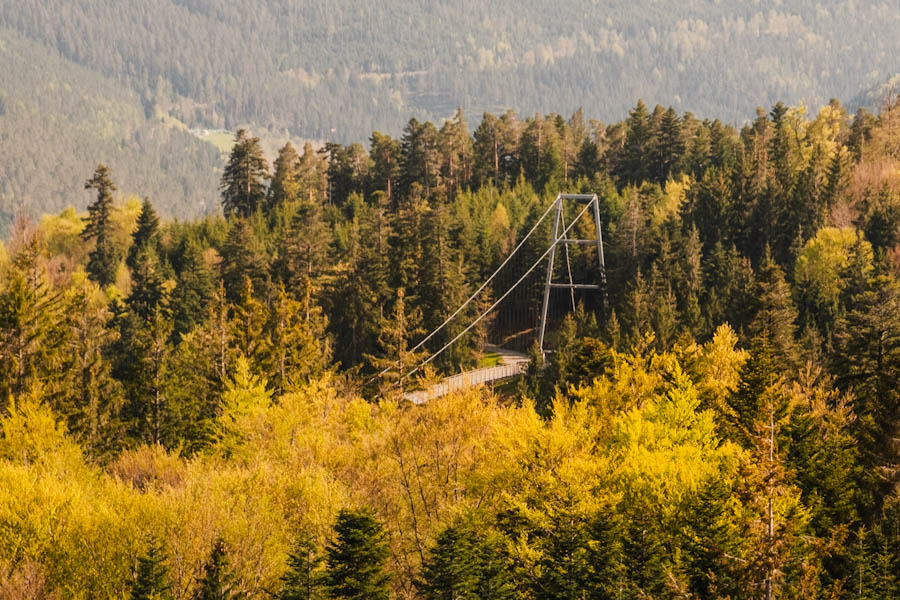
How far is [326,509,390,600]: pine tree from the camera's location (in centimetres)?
3728

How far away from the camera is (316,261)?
87.1 metres

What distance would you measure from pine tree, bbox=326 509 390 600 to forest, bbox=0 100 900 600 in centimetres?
11

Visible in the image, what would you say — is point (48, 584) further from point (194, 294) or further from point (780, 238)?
point (780, 238)

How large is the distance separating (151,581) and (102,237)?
82.9 meters

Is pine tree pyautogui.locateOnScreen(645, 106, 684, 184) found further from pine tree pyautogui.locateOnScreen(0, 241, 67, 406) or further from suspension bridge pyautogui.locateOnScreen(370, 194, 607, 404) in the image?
pine tree pyautogui.locateOnScreen(0, 241, 67, 406)

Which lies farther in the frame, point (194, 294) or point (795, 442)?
point (194, 294)

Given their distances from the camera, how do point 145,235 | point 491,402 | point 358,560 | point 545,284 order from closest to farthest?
point 358,560, point 491,402, point 545,284, point 145,235

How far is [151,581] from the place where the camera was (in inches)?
1394

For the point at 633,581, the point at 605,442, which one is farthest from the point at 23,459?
the point at 633,581

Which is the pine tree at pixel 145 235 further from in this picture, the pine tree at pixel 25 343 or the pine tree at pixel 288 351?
the pine tree at pixel 25 343

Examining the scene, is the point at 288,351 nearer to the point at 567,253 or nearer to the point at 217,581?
the point at 567,253

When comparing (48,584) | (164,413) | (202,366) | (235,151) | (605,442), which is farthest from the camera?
(235,151)

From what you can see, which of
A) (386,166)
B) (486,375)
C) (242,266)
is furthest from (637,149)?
(242,266)

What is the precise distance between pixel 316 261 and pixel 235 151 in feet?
127
